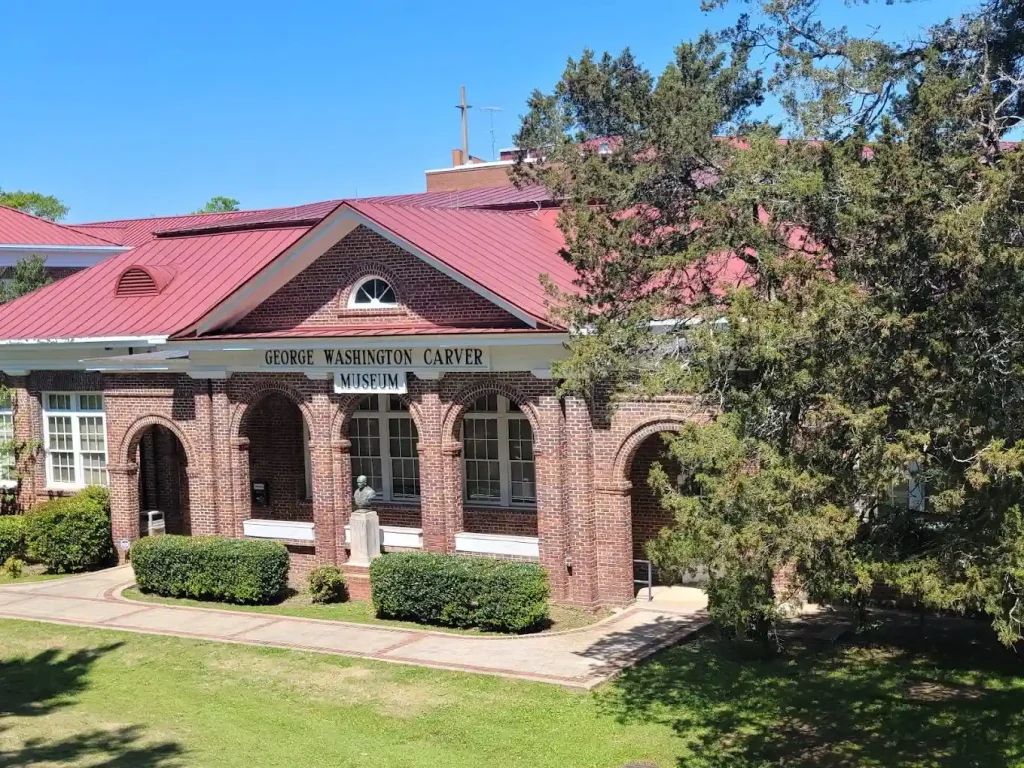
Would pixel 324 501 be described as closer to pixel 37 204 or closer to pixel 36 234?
pixel 36 234

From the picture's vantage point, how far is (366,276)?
62.7 feet

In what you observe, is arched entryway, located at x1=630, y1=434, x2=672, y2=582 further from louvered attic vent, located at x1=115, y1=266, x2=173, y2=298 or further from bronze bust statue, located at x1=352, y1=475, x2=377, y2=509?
louvered attic vent, located at x1=115, y1=266, x2=173, y2=298

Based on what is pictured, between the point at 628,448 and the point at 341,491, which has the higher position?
the point at 628,448

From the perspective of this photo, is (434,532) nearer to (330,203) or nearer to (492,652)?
(492,652)

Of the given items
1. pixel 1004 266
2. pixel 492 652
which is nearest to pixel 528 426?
pixel 492 652

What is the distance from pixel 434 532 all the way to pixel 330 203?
49.4ft

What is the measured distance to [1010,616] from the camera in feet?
27.4

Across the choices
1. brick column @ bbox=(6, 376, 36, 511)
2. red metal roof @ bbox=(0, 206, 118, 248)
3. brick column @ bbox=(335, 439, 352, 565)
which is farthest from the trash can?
red metal roof @ bbox=(0, 206, 118, 248)

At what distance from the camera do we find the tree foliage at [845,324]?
8.49 meters

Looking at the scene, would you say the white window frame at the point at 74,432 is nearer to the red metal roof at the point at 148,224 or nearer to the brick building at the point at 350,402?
the brick building at the point at 350,402

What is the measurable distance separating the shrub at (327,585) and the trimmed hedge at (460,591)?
122 cm

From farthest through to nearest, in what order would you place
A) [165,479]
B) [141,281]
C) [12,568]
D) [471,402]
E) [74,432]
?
1. [141,281]
2. [165,479]
3. [74,432]
4. [12,568]
5. [471,402]

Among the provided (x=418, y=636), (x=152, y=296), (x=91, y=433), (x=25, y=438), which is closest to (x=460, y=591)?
(x=418, y=636)

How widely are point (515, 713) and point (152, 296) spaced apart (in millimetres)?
15116
